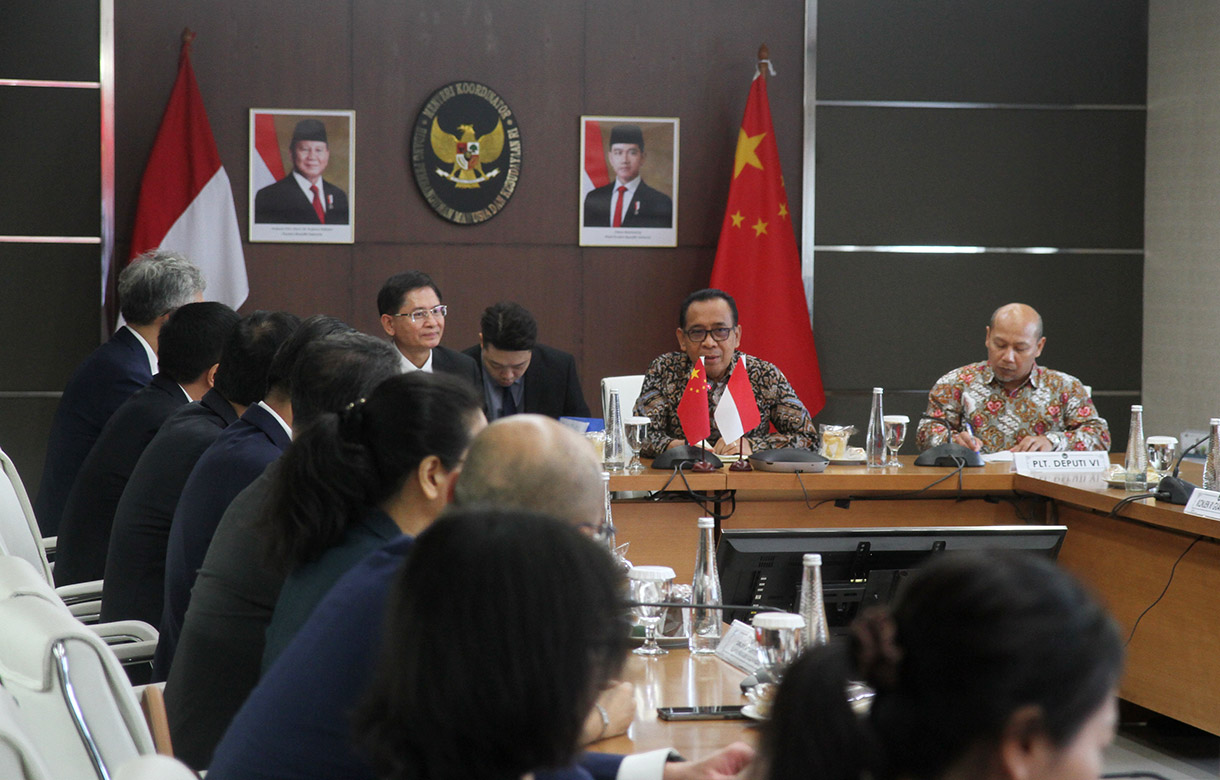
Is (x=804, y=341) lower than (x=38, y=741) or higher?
higher

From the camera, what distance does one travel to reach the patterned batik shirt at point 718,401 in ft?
15.7

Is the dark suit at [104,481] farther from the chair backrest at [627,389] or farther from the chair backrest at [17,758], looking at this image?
the chair backrest at [17,758]

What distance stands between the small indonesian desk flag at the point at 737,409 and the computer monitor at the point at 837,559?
2.11 meters

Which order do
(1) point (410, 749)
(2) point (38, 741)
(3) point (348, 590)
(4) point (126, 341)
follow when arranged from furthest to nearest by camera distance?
(4) point (126, 341)
(2) point (38, 741)
(3) point (348, 590)
(1) point (410, 749)

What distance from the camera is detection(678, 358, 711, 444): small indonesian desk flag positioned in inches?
174

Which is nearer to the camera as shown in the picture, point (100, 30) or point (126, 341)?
A: point (126, 341)

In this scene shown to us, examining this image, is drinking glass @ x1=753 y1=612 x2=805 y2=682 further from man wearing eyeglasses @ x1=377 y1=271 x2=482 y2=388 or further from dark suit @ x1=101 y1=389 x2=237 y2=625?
man wearing eyeglasses @ x1=377 y1=271 x2=482 y2=388

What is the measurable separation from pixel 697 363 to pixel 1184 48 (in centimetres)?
323

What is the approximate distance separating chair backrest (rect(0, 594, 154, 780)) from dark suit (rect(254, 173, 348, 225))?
4.42m

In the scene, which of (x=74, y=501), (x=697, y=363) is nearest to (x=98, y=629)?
(x=74, y=501)

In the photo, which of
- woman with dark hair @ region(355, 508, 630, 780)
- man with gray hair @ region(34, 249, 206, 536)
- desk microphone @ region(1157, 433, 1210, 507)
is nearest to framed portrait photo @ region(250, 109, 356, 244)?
Result: man with gray hair @ region(34, 249, 206, 536)

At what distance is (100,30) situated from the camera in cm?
564

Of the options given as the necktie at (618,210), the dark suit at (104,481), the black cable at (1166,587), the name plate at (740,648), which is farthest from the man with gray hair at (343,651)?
the necktie at (618,210)

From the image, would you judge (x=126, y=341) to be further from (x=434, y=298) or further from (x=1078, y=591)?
(x=1078, y=591)
